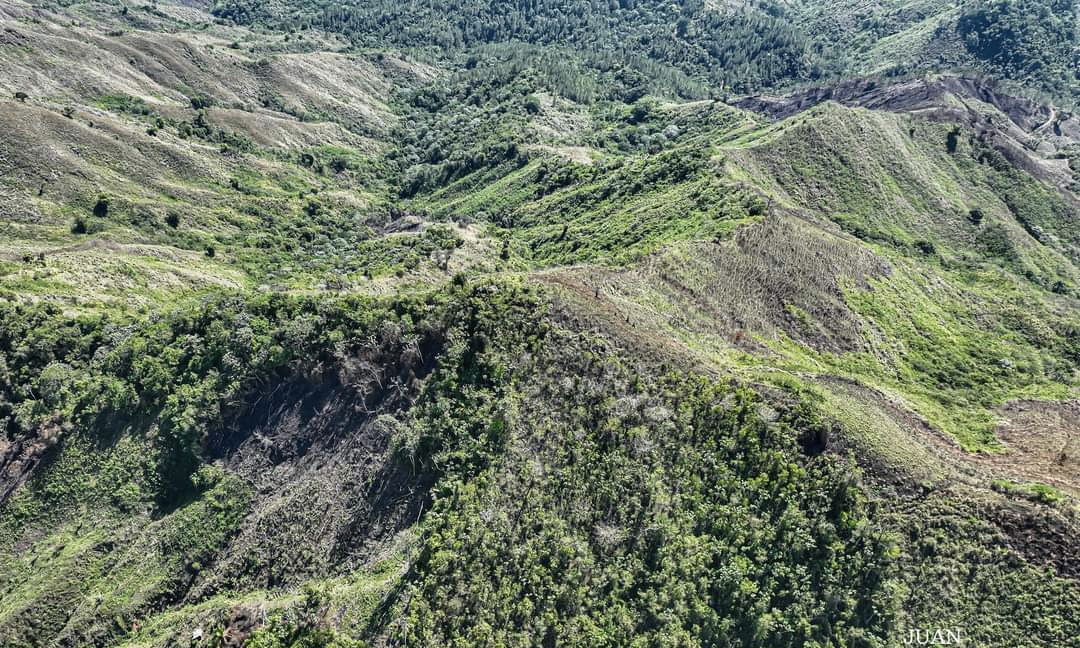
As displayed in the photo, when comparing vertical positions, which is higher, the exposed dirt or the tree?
the exposed dirt

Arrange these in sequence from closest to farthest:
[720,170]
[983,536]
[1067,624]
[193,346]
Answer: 1. [1067,624]
2. [983,536]
3. [193,346]
4. [720,170]

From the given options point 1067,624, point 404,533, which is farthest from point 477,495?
point 1067,624

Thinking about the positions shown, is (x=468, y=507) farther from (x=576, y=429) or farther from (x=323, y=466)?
(x=323, y=466)

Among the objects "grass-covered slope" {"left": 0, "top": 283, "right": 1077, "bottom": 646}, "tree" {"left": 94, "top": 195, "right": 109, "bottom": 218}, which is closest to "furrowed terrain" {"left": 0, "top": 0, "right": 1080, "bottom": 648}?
"grass-covered slope" {"left": 0, "top": 283, "right": 1077, "bottom": 646}

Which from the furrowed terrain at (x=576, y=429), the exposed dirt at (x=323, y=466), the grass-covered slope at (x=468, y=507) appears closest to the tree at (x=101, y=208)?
the furrowed terrain at (x=576, y=429)

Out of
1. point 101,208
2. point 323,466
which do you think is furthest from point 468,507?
point 101,208

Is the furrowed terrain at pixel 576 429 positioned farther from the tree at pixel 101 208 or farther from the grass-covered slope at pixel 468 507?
the tree at pixel 101 208

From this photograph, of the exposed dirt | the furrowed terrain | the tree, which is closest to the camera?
the furrowed terrain

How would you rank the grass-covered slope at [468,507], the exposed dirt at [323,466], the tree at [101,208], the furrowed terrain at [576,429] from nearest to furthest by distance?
the grass-covered slope at [468,507]
the furrowed terrain at [576,429]
the exposed dirt at [323,466]
the tree at [101,208]

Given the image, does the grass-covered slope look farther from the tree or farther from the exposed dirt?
the tree

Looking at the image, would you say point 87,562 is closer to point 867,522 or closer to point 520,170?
point 867,522

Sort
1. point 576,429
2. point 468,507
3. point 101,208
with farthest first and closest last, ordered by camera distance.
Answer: point 101,208, point 576,429, point 468,507
